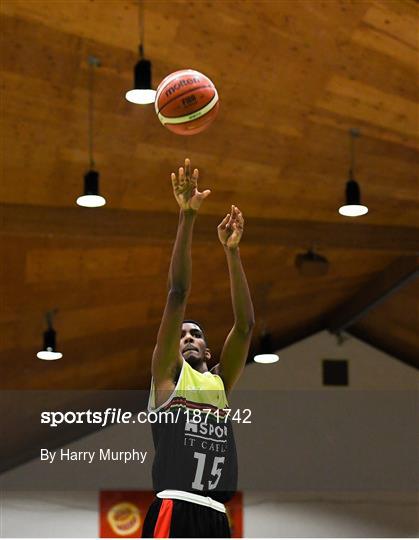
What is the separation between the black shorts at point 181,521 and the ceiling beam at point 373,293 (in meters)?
10.9

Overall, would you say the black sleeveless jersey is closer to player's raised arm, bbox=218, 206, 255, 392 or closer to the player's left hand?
player's raised arm, bbox=218, 206, 255, 392

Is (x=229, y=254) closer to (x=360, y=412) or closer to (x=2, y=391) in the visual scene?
(x=2, y=391)

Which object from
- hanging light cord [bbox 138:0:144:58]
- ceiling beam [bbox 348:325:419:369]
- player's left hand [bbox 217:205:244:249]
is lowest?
player's left hand [bbox 217:205:244:249]

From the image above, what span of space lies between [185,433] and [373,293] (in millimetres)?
12481

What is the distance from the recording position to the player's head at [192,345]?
459 centimetres

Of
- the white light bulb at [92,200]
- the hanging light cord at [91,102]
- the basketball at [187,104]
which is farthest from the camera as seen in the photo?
the white light bulb at [92,200]

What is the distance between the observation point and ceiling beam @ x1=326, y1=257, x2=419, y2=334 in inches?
605

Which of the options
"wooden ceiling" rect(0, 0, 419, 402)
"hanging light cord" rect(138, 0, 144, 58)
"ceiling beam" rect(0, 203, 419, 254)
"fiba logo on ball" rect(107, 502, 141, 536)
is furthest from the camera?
"fiba logo on ball" rect(107, 502, 141, 536)

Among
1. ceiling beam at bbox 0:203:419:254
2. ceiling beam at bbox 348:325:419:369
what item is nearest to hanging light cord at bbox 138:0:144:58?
ceiling beam at bbox 0:203:419:254

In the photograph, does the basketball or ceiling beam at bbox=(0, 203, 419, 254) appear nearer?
the basketball

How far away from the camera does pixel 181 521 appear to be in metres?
4.32

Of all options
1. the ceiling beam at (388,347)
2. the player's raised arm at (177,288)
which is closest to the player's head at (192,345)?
the player's raised arm at (177,288)

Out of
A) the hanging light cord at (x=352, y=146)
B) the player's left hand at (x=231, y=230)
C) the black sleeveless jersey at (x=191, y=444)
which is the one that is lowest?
the black sleeveless jersey at (x=191, y=444)

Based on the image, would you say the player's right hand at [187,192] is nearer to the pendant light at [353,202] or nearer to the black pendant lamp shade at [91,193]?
the black pendant lamp shade at [91,193]
